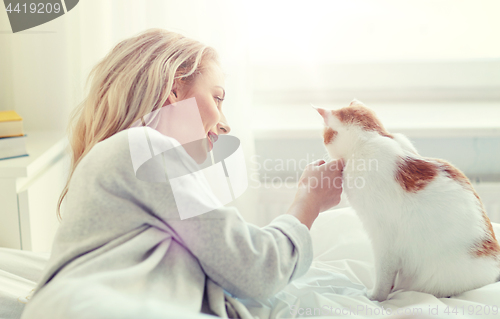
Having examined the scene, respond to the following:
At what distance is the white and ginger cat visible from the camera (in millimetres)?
733

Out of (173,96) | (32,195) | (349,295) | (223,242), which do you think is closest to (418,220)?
(349,295)

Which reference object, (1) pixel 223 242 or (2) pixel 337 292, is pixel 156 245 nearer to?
(1) pixel 223 242

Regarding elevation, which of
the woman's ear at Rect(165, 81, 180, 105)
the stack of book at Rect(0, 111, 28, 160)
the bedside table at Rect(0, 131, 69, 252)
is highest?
the woman's ear at Rect(165, 81, 180, 105)

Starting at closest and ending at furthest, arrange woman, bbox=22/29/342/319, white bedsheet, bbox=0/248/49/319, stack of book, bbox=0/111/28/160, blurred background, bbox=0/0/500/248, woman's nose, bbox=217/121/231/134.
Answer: woman, bbox=22/29/342/319
white bedsheet, bbox=0/248/49/319
woman's nose, bbox=217/121/231/134
stack of book, bbox=0/111/28/160
blurred background, bbox=0/0/500/248

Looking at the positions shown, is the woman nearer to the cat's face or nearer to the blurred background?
the cat's face

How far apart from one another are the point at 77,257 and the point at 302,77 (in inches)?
49.3

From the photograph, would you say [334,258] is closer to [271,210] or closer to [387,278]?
[387,278]

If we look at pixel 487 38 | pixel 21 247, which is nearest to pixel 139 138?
pixel 21 247

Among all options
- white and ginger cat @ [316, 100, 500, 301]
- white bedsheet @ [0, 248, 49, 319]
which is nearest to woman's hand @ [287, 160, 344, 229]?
white and ginger cat @ [316, 100, 500, 301]

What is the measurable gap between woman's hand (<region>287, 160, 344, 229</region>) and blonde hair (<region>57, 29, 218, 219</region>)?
304mm

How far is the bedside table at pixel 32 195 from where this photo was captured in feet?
3.55

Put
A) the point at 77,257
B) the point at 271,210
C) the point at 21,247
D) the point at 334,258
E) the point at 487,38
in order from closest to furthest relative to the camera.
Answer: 1. the point at 77,257
2. the point at 334,258
3. the point at 21,247
4. the point at 271,210
5. the point at 487,38

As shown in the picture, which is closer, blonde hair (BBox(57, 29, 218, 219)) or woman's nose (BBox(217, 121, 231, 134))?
blonde hair (BBox(57, 29, 218, 219))

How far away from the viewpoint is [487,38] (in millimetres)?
1640
